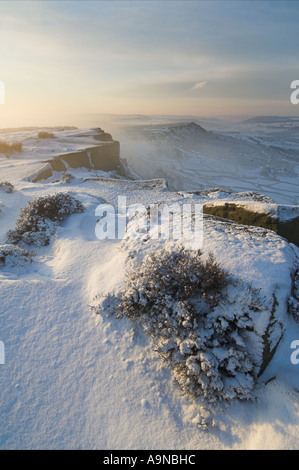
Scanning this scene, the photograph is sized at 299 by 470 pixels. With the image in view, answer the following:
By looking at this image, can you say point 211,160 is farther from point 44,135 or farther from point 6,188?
point 6,188

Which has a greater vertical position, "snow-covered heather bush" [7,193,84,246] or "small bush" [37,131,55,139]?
"small bush" [37,131,55,139]

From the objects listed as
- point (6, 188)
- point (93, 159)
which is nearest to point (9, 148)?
point (93, 159)

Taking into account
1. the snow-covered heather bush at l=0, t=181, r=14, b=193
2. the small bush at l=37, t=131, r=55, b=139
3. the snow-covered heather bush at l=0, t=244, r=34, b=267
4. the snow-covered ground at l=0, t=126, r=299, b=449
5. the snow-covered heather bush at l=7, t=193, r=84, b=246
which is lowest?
the snow-covered ground at l=0, t=126, r=299, b=449

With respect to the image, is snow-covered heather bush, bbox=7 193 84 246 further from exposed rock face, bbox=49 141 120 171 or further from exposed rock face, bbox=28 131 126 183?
→ exposed rock face, bbox=49 141 120 171

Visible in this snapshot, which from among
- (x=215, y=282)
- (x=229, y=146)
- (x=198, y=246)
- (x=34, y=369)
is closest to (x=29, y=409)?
(x=34, y=369)

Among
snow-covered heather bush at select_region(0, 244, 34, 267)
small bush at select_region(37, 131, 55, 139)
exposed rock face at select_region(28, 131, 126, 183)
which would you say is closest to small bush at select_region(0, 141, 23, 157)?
exposed rock face at select_region(28, 131, 126, 183)

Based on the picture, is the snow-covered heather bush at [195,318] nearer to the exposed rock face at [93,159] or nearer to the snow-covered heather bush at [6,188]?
the snow-covered heather bush at [6,188]
